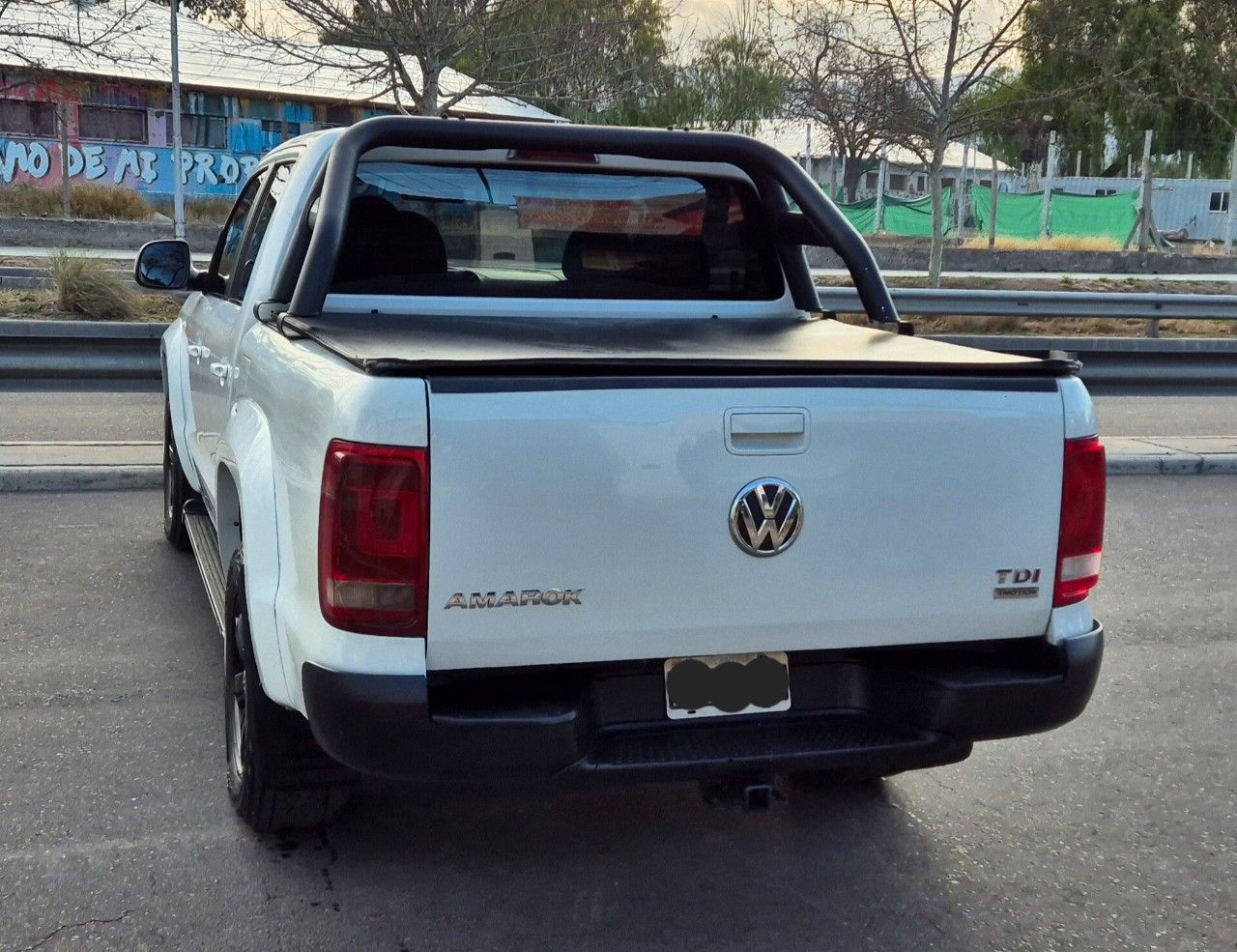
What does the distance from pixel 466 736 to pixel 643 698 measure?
0.43 metres

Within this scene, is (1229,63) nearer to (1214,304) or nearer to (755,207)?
(1214,304)

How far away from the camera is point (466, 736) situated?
2.98 metres

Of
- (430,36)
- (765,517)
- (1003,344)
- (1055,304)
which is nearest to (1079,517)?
(765,517)

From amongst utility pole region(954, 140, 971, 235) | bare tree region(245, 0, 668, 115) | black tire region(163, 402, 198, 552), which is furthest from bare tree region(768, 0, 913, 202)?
black tire region(163, 402, 198, 552)

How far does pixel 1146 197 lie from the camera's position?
1133 inches

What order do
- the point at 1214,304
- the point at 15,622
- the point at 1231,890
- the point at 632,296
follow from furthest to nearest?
the point at 1214,304
the point at 15,622
the point at 632,296
the point at 1231,890

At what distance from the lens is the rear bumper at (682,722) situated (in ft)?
9.74

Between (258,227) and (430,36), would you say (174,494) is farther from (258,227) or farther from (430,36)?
(430,36)

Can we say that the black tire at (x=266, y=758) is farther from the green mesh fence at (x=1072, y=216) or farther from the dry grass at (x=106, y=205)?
the green mesh fence at (x=1072, y=216)

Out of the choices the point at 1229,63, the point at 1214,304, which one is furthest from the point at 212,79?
the point at 1214,304

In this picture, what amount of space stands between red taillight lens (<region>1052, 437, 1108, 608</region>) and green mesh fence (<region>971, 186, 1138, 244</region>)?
96.5 feet

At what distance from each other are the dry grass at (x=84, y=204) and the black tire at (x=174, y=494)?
24.5 metres

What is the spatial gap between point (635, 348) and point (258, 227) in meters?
2.06

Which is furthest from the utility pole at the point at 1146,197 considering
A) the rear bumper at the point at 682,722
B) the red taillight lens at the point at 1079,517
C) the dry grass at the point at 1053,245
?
the rear bumper at the point at 682,722
